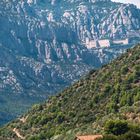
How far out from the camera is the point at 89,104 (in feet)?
389

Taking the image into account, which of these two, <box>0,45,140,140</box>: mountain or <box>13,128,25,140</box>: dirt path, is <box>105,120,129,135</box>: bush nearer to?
<box>0,45,140,140</box>: mountain

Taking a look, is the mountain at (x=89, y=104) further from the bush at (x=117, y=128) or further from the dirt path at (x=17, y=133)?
the bush at (x=117, y=128)

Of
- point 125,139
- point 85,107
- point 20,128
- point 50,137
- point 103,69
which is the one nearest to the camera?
point 125,139

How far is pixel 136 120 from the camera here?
3457 inches

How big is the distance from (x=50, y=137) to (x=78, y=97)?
19.2m

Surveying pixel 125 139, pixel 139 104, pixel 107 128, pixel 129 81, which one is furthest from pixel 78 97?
pixel 125 139

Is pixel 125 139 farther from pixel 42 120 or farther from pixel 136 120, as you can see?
pixel 42 120

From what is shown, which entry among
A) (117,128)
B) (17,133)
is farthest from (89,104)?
(117,128)

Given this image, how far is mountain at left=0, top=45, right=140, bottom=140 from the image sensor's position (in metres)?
107

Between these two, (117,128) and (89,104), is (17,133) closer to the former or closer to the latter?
(89,104)

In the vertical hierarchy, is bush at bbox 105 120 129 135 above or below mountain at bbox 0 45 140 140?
above

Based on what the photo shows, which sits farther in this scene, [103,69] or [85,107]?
[103,69]

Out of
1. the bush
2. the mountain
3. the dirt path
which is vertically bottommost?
the dirt path

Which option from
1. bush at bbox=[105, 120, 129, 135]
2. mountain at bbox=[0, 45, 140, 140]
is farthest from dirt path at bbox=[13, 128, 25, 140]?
bush at bbox=[105, 120, 129, 135]
